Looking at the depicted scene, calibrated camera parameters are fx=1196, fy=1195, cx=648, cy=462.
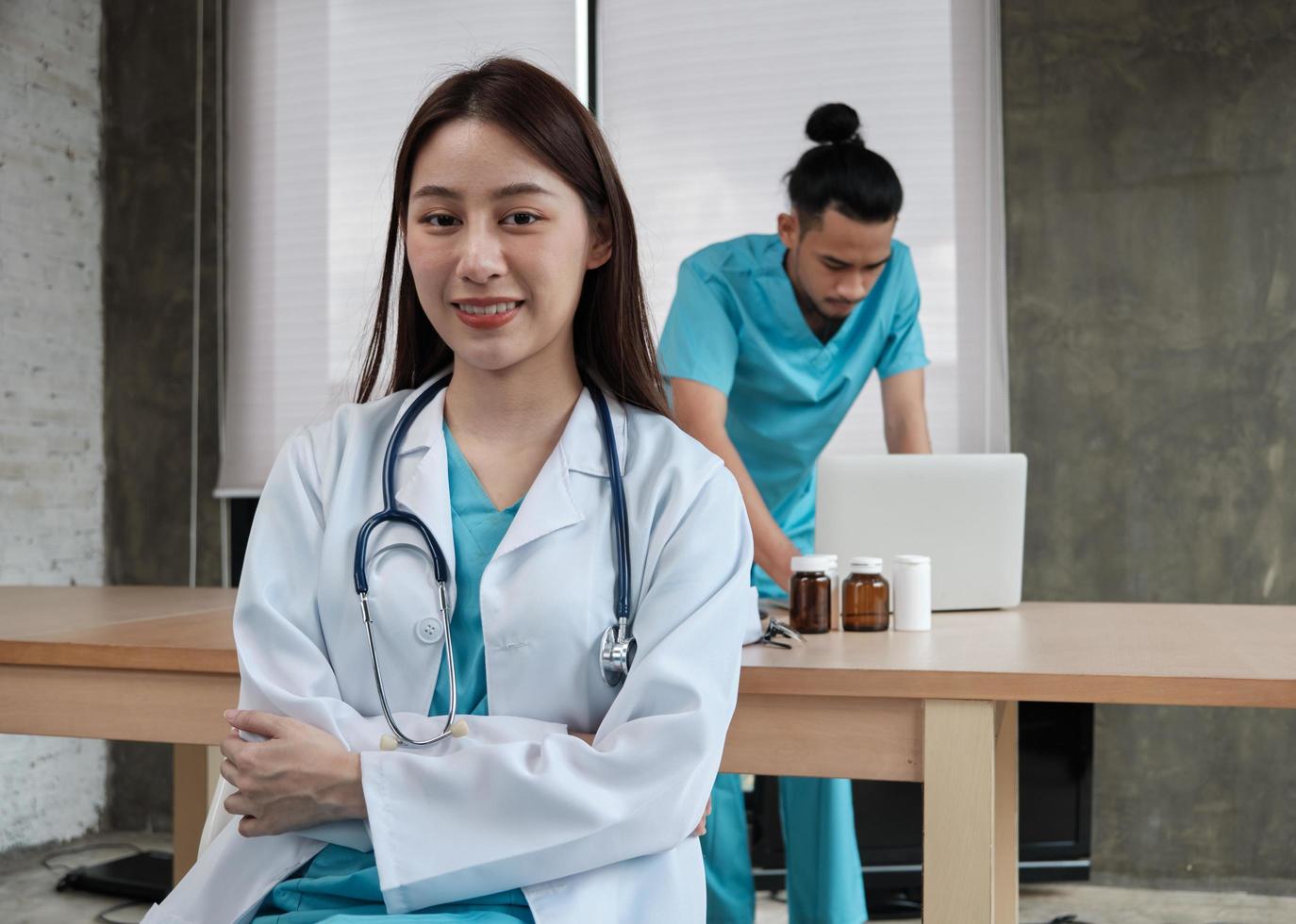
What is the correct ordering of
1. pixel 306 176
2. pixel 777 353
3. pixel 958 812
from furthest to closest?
pixel 306 176 → pixel 777 353 → pixel 958 812

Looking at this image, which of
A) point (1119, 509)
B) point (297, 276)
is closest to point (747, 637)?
point (1119, 509)

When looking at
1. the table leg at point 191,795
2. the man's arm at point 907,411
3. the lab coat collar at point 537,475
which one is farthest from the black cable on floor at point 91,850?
the lab coat collar at point 537,475

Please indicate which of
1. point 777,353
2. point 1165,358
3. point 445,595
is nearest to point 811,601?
point 445,595

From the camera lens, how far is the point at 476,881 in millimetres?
1024

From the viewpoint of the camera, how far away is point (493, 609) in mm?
1113

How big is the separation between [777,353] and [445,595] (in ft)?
4.91

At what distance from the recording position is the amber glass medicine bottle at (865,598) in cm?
165

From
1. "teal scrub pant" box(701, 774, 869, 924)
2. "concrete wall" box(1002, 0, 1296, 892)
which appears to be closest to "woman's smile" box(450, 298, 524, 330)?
"teal scrub pant" box(701, 774, 869, 924)

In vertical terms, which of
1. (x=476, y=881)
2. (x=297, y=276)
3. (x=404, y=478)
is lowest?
(x=476, y=881)

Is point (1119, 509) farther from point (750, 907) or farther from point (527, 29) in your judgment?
point (527, 29)

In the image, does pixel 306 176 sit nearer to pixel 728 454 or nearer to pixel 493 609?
pixel 728 454

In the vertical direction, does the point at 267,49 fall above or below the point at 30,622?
above

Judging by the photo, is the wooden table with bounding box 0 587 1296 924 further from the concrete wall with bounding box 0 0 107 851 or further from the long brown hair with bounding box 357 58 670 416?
the concrete wall with bounding box 0 0 107 851

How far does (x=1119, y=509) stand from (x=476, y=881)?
247 centimetres
